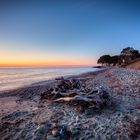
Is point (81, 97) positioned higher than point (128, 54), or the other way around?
point (128, 54)

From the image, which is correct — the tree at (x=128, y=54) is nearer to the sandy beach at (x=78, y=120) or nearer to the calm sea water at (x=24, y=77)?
the calm sea water at (x=24, y=77)

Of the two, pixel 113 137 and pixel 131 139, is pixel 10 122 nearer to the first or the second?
pixel 113 137


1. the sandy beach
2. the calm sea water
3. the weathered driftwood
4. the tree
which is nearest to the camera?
the sandy beach

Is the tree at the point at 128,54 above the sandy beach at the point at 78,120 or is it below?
above

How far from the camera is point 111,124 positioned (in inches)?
277

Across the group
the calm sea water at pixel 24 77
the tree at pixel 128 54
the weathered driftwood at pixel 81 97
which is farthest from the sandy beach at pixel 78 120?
the tree at pixel 128 54

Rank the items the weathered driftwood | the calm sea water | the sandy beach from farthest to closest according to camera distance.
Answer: the calm sea water
the weathered driftwood
the sandy beach

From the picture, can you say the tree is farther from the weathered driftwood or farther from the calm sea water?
Answer: the weathered driftwood

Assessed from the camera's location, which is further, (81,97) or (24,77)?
(24,77)

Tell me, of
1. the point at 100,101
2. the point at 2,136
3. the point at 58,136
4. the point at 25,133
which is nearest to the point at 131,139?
the point at 58,136

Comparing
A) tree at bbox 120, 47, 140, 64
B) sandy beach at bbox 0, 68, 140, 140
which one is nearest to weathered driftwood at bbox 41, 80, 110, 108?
sandy beach at bbox 0, 68, 140, 140

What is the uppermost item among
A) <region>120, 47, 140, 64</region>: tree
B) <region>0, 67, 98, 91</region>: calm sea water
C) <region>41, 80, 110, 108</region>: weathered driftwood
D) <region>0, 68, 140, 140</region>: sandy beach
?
<region>120, 47, 140, 64</region>: tree

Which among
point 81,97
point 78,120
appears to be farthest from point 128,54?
point 78,120

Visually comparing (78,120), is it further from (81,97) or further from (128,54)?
(128,54)
